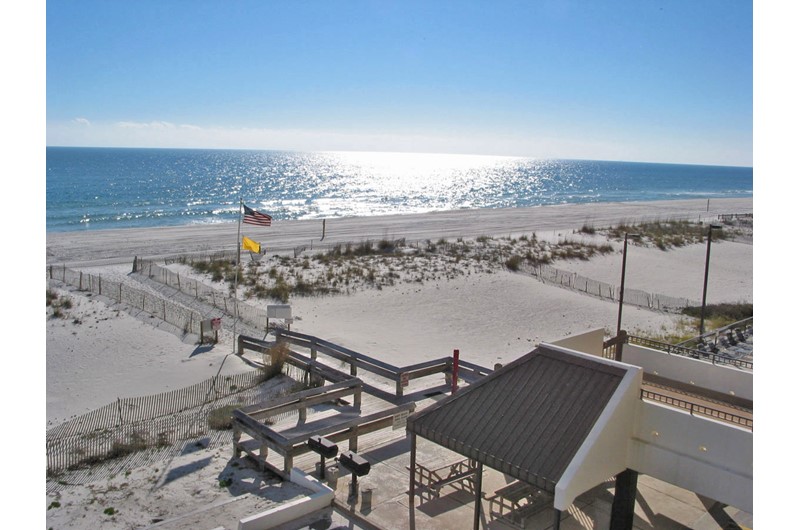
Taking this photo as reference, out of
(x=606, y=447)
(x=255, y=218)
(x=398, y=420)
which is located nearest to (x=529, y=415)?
(x=606, y=447)

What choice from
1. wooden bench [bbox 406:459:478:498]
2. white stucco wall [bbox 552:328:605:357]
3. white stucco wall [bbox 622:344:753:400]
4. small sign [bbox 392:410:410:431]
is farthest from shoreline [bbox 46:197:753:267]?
white stucco wall [bbox 622:344:753:400]

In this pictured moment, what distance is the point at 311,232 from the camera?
6244cm

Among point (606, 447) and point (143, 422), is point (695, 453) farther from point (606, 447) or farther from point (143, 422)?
point (143, 422)

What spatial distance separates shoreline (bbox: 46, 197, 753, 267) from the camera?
157 feet

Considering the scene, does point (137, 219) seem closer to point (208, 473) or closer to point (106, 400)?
point (106, 400)

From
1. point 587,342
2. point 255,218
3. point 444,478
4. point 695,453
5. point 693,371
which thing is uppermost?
point 255,218

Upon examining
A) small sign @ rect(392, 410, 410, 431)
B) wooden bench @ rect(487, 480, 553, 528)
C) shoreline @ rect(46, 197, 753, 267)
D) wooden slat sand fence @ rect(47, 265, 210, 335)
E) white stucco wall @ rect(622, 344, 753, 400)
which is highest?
shoreline @ rect(46, 197, 753, 267)

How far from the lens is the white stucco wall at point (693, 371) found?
12.0 m

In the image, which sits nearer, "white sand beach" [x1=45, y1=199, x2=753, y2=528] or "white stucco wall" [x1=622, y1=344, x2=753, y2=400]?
"white stucco wall" [x1=622, y1=344, x2=753, y2=400]

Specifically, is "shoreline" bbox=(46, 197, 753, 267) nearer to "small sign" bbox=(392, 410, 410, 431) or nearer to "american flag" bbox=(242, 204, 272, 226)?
"american flag" bbox=(242, 204, 272, 226)

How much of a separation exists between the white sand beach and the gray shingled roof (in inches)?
188

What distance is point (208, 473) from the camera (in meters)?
13.1

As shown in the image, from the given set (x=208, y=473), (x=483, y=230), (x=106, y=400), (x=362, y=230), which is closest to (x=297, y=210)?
Result: (x=362, y=230)

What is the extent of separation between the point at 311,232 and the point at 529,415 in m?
53.3
